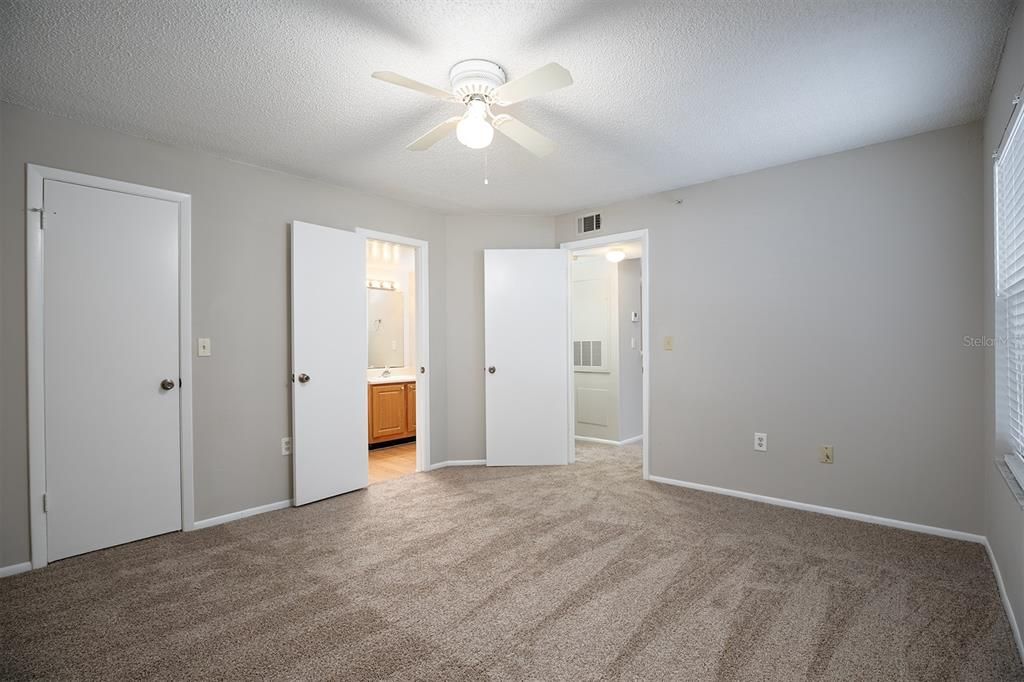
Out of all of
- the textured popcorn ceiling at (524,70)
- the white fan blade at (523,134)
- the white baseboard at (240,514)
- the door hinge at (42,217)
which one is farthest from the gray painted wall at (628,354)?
the door hinge at (42,217)

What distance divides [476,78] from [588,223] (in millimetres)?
2597

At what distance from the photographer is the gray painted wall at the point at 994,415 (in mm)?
1915

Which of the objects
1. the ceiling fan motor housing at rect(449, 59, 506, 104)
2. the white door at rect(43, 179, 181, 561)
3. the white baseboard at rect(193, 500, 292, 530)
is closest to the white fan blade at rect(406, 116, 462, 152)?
the ceiling fan motor housing at rect(449, 59, 506, 104)

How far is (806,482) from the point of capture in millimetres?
3475

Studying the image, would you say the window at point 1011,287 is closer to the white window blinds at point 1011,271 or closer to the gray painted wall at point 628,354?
the white window blinds at point 1011,271

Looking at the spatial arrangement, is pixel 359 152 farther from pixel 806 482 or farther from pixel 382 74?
pixel 806 482

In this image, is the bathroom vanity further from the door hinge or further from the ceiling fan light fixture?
the ceiling fan light fixture

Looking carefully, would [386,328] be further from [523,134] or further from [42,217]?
[523,134]

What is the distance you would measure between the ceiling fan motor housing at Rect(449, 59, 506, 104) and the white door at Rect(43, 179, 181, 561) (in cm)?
201

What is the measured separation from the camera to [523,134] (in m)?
2.50

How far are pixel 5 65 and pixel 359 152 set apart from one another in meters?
1.61

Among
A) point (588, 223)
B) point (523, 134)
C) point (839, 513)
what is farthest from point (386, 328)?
point (839, 513)

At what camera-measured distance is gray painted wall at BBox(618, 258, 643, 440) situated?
5738mm

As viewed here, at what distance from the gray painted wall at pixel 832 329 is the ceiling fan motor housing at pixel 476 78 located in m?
2.26
